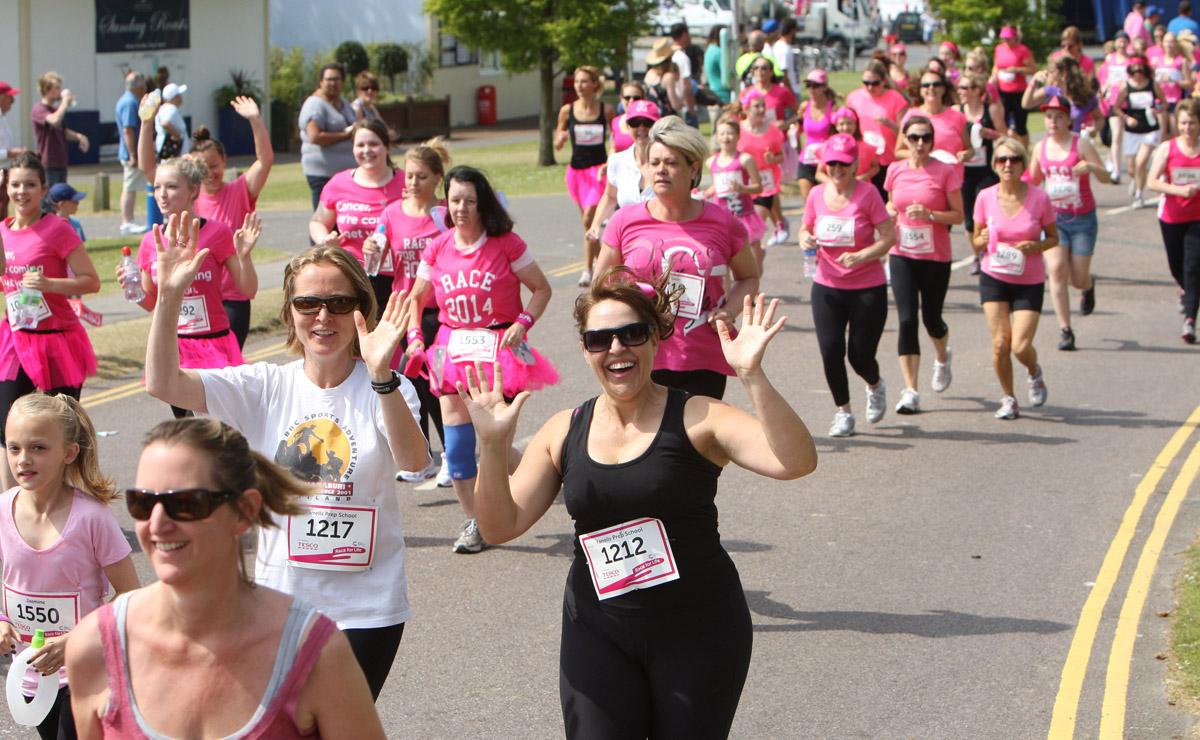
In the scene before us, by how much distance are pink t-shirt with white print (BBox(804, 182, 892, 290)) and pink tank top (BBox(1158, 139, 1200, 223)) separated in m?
4.18

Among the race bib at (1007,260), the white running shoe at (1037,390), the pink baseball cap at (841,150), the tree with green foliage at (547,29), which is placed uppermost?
the tree with green foliage at (547,29)

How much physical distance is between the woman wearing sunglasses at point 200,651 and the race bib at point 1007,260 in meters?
8.64

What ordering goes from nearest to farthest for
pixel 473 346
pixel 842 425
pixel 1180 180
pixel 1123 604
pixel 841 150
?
pixel 1123 604, pixel 473 346, pixel 841 150, pixel 842 425, pixel 1180 180

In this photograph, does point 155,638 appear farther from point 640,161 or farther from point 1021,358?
point 1021,358

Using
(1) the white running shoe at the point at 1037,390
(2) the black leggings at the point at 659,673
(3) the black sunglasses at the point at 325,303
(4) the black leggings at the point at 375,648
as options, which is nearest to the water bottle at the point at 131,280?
(3) the black sunglasses at the point at 325,303

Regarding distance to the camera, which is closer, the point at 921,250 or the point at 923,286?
the point at 921,250

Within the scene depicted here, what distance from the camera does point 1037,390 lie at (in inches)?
452

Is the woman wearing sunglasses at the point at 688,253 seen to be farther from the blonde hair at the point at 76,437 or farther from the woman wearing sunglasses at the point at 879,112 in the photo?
the woman wearing sunglasses at the point at 879,112

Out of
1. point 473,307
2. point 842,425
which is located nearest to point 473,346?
point 473,307

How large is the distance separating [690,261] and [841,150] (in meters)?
2.97

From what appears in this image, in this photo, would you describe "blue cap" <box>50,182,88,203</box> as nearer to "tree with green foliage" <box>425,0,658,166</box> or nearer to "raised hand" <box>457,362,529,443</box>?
"raised hand" <box>457,362,529,443</box>

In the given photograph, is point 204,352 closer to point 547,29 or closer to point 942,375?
point 942,375

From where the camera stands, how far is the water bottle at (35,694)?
4242 mm

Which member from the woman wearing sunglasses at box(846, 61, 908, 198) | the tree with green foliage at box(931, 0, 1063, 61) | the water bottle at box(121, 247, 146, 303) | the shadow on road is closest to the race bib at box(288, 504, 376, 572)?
the shadow on road
